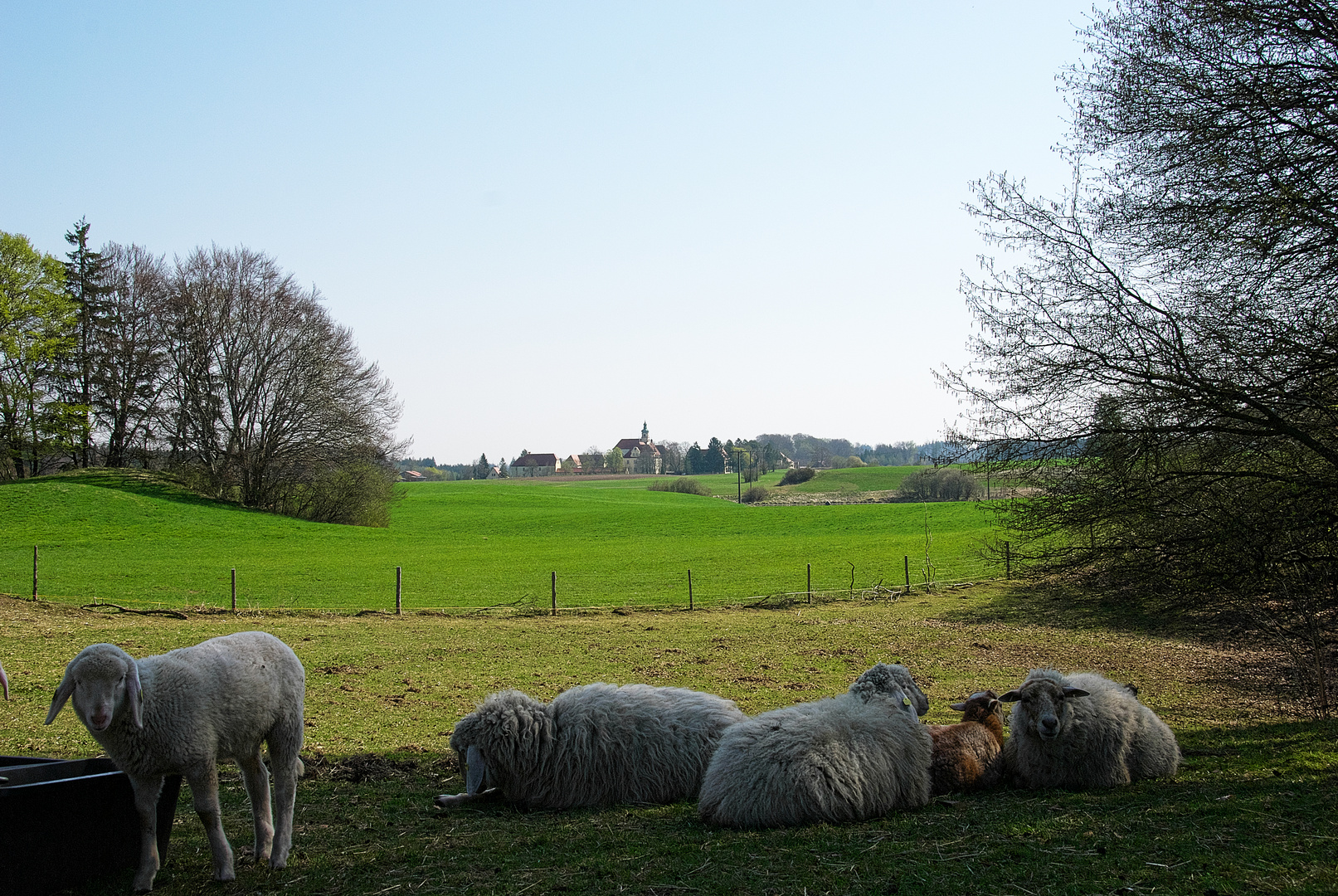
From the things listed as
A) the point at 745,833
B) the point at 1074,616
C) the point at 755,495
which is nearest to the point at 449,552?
the point at 1074,616

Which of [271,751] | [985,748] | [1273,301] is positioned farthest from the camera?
[1273,301]

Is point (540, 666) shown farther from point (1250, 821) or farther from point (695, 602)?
point (695, 602)

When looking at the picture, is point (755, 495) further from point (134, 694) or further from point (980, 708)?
point (134, 694)

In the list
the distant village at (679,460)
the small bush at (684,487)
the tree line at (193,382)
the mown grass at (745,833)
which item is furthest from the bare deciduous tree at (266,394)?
the distant village at (679,460)

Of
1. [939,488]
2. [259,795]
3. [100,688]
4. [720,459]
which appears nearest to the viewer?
[100,688]

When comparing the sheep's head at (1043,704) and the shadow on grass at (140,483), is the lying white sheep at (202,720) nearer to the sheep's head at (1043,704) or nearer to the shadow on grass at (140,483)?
the sheep's head at (1043,704)

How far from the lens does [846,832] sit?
18.8 ft

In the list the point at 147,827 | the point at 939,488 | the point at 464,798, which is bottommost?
the point at 464,798

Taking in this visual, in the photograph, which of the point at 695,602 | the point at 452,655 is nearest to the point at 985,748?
the point at 452,655

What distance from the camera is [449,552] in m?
40.5

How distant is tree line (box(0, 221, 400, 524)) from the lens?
47.3m

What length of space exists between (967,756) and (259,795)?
5.49m

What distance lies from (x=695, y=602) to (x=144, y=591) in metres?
16.3

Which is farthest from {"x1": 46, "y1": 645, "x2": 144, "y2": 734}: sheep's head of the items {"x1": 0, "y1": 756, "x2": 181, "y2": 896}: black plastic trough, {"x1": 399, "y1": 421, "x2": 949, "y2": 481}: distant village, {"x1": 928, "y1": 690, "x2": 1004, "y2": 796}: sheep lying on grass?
{"x1": 399, "y1": 421, "x2": 949, "y2": 481}: distant village
